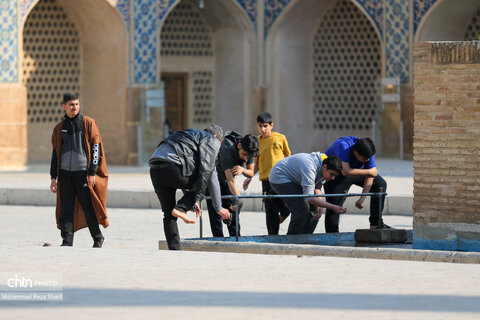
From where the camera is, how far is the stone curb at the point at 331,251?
25.3ft

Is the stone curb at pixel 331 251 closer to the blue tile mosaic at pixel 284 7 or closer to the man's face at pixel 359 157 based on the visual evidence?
the man's face at pixel 359 157

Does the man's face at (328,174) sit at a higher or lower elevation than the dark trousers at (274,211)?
higher

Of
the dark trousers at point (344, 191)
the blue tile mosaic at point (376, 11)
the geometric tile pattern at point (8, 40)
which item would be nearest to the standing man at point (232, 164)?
the dark trousers at point (344, 191)

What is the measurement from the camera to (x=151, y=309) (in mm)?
5504

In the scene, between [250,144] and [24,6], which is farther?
[24,6]

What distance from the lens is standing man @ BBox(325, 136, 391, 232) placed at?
920 centimetres

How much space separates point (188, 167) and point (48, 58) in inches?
538

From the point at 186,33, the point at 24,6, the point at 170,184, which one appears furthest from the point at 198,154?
the point at 186,33

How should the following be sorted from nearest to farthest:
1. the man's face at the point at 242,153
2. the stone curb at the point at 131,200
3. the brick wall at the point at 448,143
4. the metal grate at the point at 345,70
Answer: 1. the brick wall at the point at 448,143
2. the man's face at the point at 242,153
3. the stone curb at the point at 131,200
4. the metal grate at the point at 345,70

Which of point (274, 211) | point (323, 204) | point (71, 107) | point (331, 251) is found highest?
point (71, 107)

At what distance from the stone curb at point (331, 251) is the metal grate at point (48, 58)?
42.0ft

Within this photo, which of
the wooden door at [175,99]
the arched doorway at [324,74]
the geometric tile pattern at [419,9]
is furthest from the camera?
the wooden door at [175,99]

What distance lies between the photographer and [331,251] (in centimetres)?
811

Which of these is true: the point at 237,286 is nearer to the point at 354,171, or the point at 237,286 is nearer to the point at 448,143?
the point at 448,143
